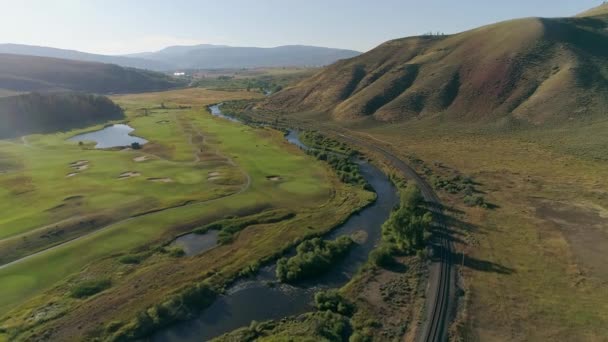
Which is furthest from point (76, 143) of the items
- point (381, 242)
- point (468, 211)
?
point (468, 211)

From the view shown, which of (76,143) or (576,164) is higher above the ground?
(576,164)

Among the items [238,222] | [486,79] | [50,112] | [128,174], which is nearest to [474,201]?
[238,222]

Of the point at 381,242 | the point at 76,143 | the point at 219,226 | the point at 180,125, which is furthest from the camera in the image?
the point at 180,125

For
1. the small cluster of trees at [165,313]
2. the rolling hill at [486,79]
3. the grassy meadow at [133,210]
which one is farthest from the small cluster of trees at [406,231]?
the rolling hill at [486,79]

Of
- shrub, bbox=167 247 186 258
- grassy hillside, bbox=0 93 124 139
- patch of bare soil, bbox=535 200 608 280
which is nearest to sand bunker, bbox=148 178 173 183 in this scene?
shrub, bbox=167 247 186 258

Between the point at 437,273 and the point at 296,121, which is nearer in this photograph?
the point at 437,273

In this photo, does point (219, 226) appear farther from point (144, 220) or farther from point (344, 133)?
point (344, 133)

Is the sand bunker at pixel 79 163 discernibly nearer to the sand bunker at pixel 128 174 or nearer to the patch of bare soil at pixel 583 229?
the sand bunker at pixel 128 174
